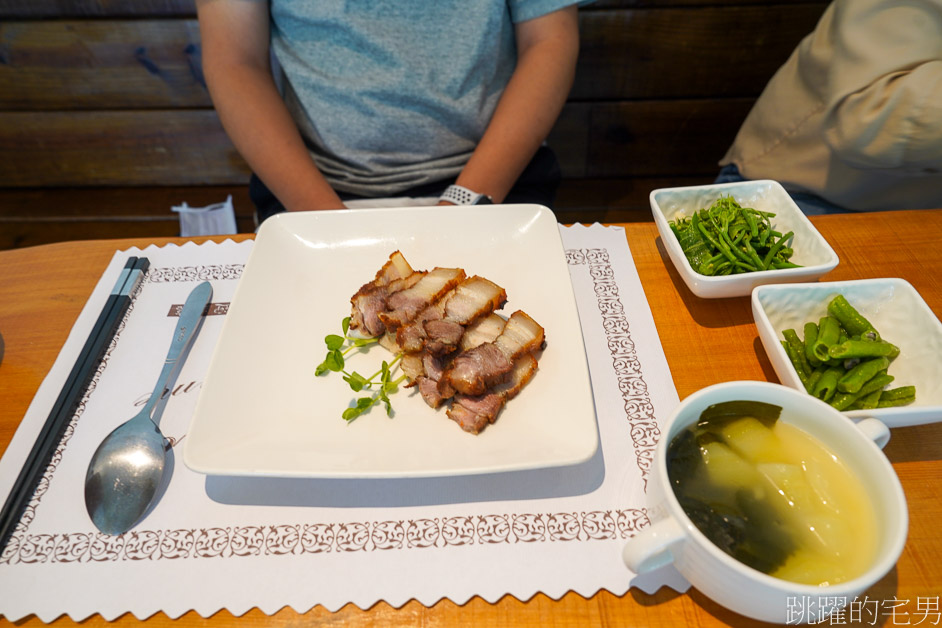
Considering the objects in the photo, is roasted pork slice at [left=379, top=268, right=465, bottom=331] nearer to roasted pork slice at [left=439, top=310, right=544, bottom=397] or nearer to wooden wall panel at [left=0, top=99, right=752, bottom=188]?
roasted pork slice at [left=439, top=310, right=544, bottom=397]

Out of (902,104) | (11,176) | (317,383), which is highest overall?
(902,104)

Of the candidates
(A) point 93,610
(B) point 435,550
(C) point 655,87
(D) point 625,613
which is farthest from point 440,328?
(C) point 655,87

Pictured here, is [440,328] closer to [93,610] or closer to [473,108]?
[93,610]

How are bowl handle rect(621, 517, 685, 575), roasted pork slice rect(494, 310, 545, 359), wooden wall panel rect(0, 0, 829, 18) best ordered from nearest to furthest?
1. bowl handle rect(621, 517, 685, 575)
2. roasted pork slice rect(494, 310, 545, 359)
3. wooden wall panel rect(0, 0, 829, 18)

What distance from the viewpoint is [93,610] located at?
2.78ft

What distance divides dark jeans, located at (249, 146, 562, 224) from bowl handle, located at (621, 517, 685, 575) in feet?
4.48

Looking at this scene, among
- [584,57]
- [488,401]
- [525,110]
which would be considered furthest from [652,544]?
[584,57]

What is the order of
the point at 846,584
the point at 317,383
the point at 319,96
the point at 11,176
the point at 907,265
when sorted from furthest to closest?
the point at 11,176 → the point at 319,96 → the point at 907,265 → the point at 317,383 → the point at 846,584

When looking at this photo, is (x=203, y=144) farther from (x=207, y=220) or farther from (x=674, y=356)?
(x=674, y=356)

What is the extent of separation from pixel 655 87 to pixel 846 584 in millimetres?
2499

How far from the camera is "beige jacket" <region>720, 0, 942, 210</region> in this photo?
1.55 meters

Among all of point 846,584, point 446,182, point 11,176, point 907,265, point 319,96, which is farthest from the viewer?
point 11,176

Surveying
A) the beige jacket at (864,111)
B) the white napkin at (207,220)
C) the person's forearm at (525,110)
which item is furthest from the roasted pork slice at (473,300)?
the white napkin at (207,220)

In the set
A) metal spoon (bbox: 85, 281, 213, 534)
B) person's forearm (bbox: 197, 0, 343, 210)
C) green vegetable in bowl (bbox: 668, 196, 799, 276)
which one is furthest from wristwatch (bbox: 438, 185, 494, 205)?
metal spoon (bbox: 85, 281, 213, 534)
